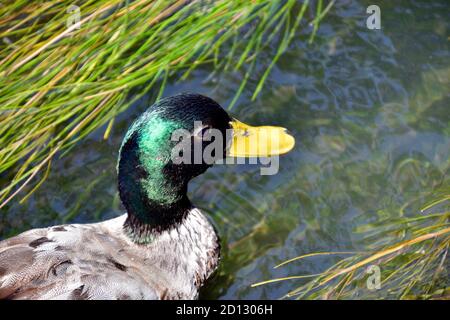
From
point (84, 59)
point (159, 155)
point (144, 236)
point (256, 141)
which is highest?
point (84, 59)

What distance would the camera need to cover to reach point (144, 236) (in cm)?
345

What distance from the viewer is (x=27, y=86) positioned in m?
3.51

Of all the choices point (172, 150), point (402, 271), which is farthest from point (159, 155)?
point (402, 271)

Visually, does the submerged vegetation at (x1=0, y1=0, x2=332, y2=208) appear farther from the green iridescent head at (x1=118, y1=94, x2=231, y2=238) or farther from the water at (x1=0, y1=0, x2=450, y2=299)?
the green iridescent head at (x1=118, y1=94, x2=231, y2=238)

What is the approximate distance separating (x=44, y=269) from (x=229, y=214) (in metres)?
1.08

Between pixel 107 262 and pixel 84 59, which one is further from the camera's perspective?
pixel 84 59

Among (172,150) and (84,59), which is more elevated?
(84,59)

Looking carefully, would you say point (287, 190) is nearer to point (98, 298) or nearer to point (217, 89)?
point (217, 89)

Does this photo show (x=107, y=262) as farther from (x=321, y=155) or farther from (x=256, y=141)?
(x=321, y=155)

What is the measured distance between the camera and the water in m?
3.73

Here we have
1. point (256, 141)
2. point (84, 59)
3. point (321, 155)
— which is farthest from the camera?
point (321, 155)

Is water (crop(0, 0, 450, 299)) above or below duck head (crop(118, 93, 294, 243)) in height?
below

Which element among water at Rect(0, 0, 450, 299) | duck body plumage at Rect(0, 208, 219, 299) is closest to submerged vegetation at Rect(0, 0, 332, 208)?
water at Rect(0, 0, 450, 299)

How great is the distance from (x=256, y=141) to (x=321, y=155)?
633mm
